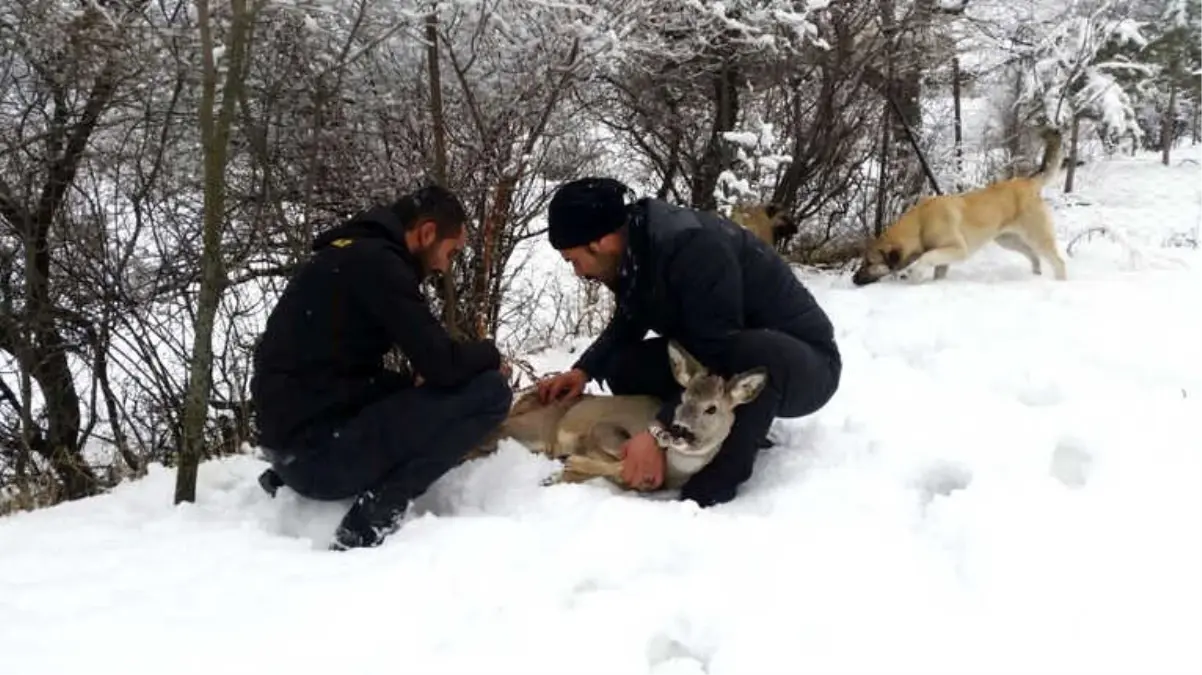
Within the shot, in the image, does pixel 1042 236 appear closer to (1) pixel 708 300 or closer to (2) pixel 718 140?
(2) pixel 718 140

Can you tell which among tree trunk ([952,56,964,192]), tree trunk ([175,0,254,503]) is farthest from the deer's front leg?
tree trunk ([952,56,964,192])

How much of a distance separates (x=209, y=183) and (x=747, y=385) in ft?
7.40

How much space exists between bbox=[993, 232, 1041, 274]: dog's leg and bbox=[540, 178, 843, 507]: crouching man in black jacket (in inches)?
213

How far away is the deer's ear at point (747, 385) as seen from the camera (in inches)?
136

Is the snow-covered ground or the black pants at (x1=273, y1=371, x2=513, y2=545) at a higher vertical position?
the black pants at (x1=273, y1=371, x2=513, y2=545)

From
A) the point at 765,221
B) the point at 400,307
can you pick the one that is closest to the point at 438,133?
the point at 400,307

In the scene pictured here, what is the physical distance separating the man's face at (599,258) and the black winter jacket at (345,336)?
0.55 metres

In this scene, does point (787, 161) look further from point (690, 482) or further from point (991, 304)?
point (690, 482)

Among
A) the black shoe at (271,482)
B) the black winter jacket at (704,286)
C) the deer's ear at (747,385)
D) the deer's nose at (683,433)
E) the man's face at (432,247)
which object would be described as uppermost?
the man's face at (432,247)

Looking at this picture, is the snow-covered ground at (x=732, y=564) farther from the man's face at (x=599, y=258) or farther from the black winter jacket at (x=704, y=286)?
the man's face at (x=599, y=258)

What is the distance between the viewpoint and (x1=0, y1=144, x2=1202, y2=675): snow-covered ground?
2371 millimetres

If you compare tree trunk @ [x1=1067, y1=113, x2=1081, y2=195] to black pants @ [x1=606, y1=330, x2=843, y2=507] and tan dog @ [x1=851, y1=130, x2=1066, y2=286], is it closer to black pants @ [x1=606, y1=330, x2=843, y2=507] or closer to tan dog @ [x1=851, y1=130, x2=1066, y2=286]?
tan dog @ [x1=851, y1=130, x2=1066, y2=286]

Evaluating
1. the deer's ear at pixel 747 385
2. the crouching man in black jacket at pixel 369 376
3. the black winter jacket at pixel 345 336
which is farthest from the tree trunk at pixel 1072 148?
the black winter jacket at pixel 345 336

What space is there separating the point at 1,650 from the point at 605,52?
5.05 metres
